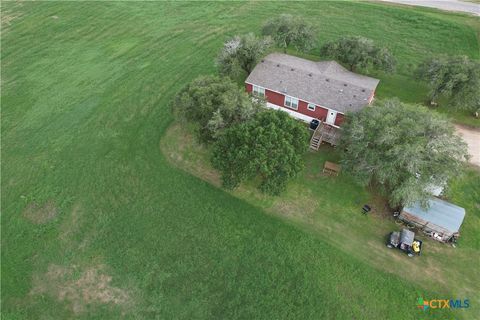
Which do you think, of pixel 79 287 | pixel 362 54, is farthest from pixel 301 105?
pixel 79 287

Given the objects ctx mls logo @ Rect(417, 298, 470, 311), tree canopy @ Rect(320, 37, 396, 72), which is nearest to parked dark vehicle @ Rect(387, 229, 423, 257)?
ctx mls logo @ Rect(417, 298, 470, 311)

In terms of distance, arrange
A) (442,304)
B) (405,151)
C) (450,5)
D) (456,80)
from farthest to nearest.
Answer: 1. (450,5)
2. (456,80)
3. (405,151)
4. (442,304)

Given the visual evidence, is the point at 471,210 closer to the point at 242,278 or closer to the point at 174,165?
the point at 242,278

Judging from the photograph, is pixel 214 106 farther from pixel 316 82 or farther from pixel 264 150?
pixel 316 82

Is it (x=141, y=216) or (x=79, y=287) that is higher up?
(x=141, y=216)

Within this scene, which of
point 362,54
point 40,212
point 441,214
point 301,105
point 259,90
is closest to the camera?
point 441,214

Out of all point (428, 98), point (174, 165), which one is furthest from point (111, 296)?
point (428, 98)

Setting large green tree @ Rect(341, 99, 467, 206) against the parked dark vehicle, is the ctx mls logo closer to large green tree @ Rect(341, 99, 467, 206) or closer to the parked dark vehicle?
the parked dark vehicle
